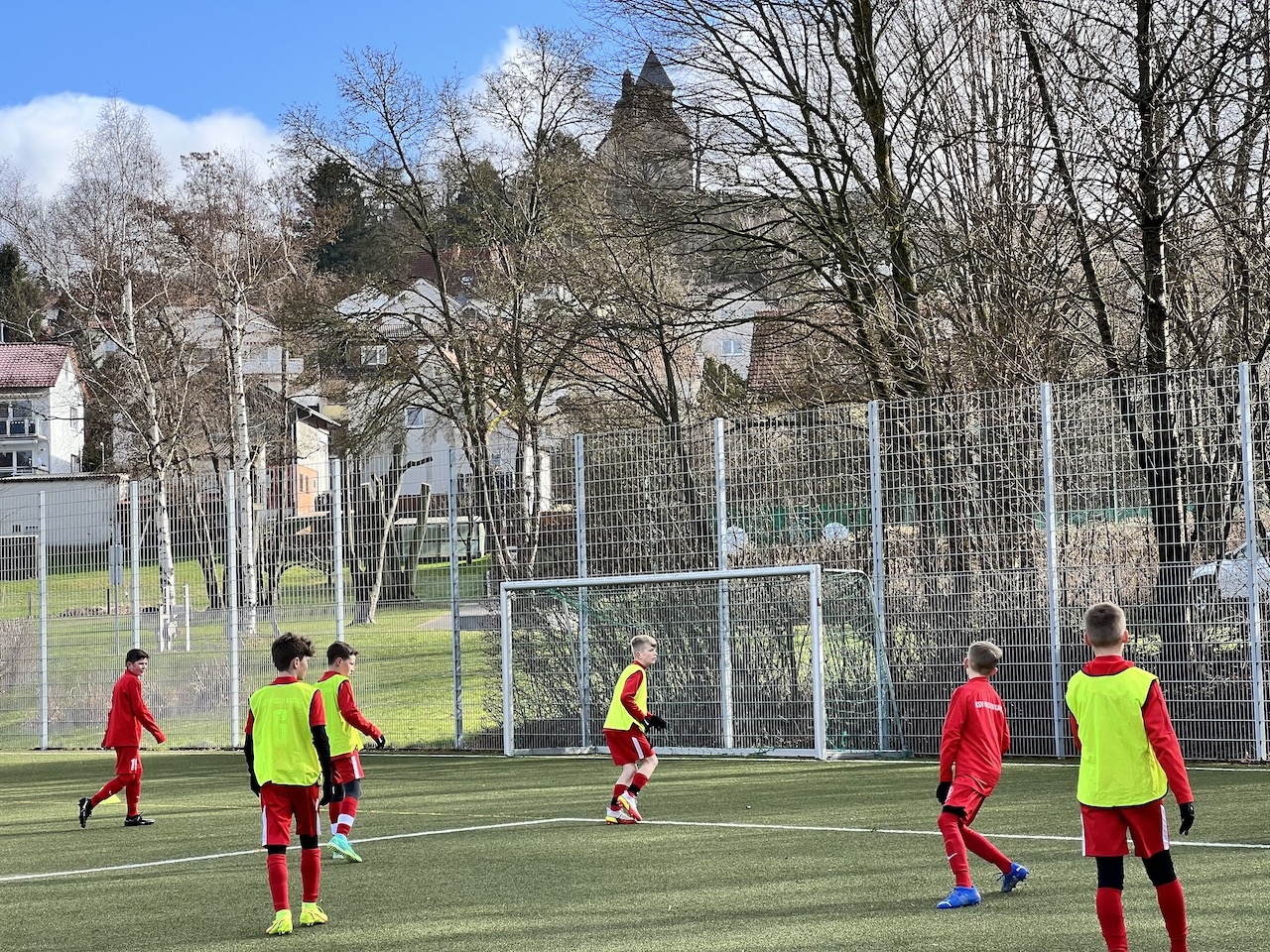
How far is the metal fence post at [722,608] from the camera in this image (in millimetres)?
16641

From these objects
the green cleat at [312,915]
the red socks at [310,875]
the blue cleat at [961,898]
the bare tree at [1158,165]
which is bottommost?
the green cleat at [312,915]

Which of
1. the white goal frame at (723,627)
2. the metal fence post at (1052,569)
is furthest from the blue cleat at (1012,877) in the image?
the white goal frame at (723,627)

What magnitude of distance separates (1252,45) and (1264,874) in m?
8.97

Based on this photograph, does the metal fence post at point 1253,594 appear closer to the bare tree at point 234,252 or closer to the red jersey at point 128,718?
the red jersey at point 128,718

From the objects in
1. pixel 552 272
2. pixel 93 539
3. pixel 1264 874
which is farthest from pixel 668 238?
pixel 1264 874

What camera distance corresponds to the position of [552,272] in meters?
→ 24.1

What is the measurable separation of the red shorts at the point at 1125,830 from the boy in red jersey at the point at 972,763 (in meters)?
1.58

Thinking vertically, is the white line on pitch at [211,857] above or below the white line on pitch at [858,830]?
below

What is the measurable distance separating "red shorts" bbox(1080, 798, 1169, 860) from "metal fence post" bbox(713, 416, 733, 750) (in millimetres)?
10383

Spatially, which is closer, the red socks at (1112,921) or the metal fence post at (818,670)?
the red socks at (1112,921)

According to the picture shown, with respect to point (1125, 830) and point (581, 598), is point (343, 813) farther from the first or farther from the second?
point (581, 598)

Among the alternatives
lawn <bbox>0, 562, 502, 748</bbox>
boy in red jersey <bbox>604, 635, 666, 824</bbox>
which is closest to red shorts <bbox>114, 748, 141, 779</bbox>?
boy in red jersey <bbox>604, 635, 666, 824</bbox>

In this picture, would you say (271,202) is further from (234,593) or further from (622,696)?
(622,696)

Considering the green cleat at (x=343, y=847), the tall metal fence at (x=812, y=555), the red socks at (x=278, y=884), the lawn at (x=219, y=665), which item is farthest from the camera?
the lawn at (x=219, y=665)
